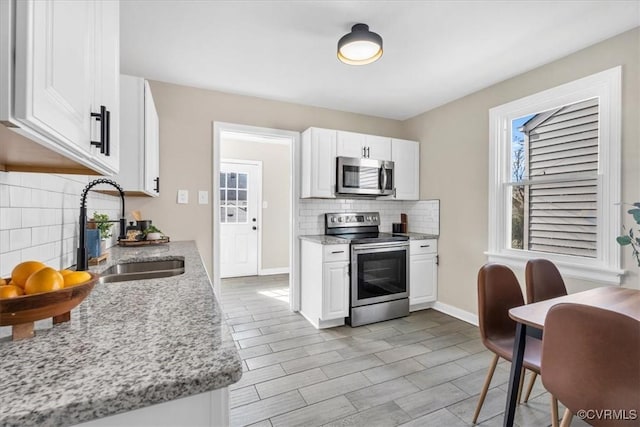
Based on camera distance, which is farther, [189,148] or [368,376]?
[189,148]

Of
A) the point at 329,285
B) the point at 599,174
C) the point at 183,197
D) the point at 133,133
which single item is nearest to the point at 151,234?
the point at 183,197

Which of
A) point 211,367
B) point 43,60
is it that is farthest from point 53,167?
point 211,367

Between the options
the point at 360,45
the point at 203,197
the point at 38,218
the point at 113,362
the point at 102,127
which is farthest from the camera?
the point at 203,197

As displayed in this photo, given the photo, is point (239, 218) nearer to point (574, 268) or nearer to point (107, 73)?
point (107, 73)

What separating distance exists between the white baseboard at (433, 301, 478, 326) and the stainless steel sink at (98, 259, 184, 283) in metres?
2.85

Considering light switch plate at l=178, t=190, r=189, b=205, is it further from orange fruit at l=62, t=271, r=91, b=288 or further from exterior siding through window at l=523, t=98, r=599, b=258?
exterior siding through window at l=523, t=98, r=599, b=258

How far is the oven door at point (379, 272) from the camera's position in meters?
3.00

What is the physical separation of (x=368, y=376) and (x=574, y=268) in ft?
5.94

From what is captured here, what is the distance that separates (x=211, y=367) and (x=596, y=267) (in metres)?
2.74

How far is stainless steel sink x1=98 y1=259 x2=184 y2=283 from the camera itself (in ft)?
5.41

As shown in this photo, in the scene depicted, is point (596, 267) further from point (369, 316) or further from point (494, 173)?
point (369, 316)

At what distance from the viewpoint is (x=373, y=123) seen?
3.91 metres

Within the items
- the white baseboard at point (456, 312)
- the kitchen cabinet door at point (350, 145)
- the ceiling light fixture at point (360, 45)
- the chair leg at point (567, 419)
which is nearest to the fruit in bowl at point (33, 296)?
the chair leg at point (567, 419)

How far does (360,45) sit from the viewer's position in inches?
79.4
